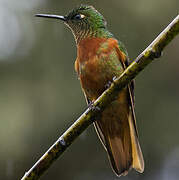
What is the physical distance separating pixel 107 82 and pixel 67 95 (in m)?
2.03

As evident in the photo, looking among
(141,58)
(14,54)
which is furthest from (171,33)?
(14,54)

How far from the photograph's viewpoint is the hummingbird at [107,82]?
12.7ft

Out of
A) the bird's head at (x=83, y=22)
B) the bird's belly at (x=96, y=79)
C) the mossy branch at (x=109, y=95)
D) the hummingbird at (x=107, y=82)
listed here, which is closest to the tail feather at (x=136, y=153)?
the hummingbird at (x=107, y=82)

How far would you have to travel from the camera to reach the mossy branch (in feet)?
8.07

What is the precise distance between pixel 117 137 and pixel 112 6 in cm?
260

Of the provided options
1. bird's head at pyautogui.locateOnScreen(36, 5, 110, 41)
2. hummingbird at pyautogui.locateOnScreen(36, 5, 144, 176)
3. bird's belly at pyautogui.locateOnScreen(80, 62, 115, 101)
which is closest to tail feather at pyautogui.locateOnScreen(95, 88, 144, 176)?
hummingbird at pyautogui.locateOnScreen(36, 5, 144, 176)

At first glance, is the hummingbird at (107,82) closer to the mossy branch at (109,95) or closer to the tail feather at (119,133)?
the tail feather at (119,133)

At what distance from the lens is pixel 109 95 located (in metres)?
2.76

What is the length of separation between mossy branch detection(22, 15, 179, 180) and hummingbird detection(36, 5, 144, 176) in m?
0.97

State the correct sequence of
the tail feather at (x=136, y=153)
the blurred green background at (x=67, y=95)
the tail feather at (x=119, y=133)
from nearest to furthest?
the tail feather at (x=136, y=153) < the tail feather at (x=119, y=133) < the blurred green background at (x=67, y=95)

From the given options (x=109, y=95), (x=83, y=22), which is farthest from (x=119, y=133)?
(x=109, y=95)

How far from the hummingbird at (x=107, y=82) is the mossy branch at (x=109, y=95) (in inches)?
38.2

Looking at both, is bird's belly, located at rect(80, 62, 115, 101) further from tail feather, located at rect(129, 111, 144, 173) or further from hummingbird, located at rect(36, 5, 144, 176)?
tail feather, located at rect(129, 111, 144, 173)

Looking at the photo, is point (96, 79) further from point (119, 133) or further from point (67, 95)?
point (67, 95)
